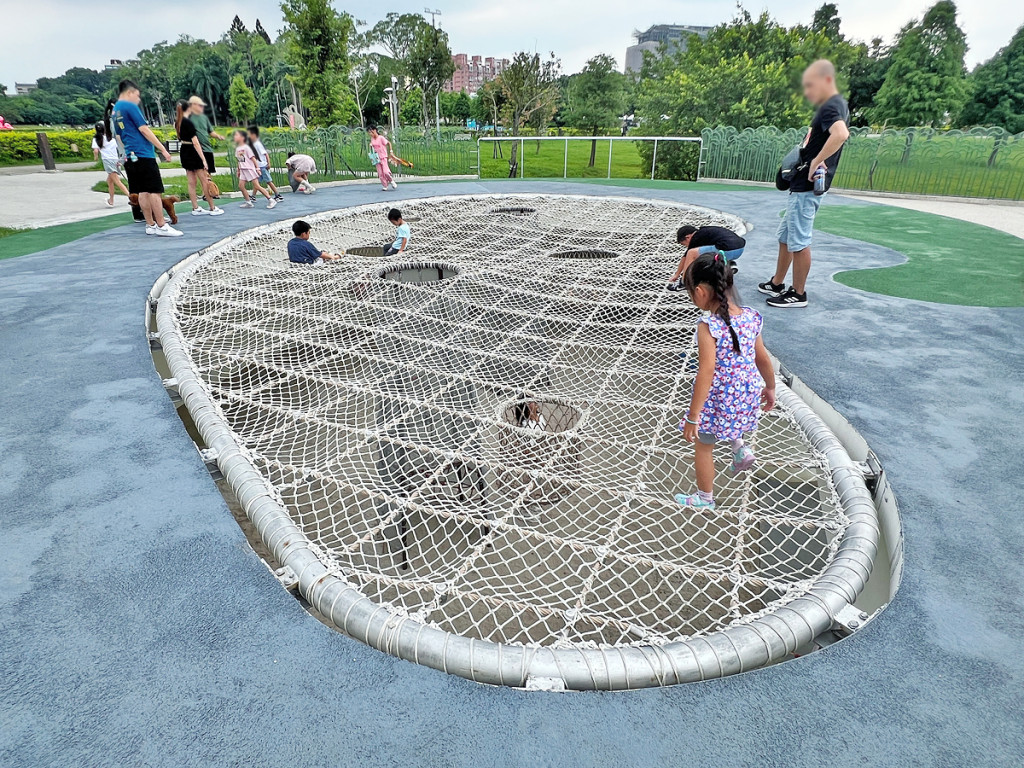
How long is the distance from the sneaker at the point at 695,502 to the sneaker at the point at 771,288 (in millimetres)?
2561

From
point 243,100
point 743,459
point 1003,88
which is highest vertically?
point 1003,88

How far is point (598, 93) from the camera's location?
2381 centimetres

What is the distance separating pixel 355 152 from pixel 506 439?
10.1 metres

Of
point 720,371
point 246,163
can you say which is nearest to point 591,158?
point 246,163

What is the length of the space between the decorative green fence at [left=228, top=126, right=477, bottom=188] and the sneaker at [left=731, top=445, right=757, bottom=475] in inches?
386

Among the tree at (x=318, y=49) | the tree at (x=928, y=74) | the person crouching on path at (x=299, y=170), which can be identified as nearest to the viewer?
the person crouching on path at (x=299, y=170)

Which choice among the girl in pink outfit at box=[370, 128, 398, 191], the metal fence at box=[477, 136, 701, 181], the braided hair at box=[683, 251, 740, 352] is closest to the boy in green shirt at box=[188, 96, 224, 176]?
the girl in pink outfit at box=[370, 128, 398, 191]

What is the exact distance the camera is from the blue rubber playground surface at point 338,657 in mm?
1196

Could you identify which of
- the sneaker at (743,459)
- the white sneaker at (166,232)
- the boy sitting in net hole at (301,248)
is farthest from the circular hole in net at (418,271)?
the sneaker at (743,459)

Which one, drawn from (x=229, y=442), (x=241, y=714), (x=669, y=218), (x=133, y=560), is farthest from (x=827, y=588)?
(x=669, y=218)

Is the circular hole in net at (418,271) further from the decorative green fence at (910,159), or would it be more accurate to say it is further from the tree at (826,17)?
the tree at (826,17)

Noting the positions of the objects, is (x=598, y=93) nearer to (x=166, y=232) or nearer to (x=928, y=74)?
(x=928, y=74)

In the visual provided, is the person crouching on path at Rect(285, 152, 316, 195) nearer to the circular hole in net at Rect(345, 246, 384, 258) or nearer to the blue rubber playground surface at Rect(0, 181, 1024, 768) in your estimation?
the circular hole in net at Rect(345, 246, 384, 258)

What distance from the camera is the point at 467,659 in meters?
1.39
